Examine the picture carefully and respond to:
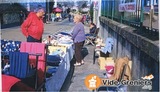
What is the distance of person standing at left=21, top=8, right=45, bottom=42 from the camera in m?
5.91

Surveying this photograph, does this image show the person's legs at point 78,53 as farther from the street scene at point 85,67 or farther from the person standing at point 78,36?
the street scene at point 85,67

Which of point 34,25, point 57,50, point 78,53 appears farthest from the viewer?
point 78,53

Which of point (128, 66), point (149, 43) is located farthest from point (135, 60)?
point (149, 43)

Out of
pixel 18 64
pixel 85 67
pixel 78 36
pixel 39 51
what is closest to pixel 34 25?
pixel 39 51

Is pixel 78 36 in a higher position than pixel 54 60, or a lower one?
higher

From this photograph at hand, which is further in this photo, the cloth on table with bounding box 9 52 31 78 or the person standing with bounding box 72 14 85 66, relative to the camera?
the person standing with bounding box 72 14 85 66

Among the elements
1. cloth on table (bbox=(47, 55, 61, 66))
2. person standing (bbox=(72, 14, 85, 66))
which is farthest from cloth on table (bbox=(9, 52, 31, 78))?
person standing (bbox=(72, 14, 85, 66))

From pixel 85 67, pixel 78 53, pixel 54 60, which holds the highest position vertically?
pixel 54 60

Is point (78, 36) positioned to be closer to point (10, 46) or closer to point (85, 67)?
point (85, 67)

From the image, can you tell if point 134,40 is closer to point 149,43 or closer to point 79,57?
point 149,43

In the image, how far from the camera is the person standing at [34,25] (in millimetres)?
5906

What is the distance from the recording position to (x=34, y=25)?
5.95m

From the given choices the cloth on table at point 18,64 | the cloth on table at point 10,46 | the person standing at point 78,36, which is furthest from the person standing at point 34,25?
the cloth on table at point 18,64

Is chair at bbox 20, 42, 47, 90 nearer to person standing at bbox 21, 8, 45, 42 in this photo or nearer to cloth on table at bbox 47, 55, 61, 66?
cloth on table at bbox 47, 55, 61, 66
